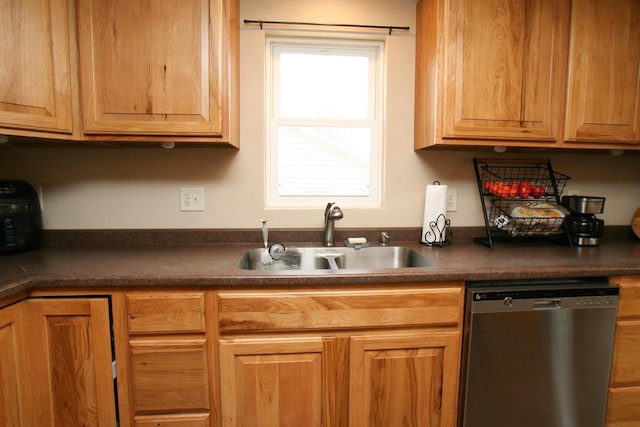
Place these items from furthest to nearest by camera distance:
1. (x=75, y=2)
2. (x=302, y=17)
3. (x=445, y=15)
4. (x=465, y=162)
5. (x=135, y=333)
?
(x=465, y=162), (x=302, y=17), (x=445, y=15), (x=75, y=2), (x=135, y=333)

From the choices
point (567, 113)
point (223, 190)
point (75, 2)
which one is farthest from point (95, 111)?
point (567, 113)

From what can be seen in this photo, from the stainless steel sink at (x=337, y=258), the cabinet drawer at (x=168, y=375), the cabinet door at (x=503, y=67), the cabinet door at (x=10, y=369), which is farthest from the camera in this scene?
the stainless steel sink at (x=337, y=258)

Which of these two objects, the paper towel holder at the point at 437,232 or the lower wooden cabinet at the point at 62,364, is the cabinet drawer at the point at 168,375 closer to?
the lower wooden cabinet at the point at 62,364

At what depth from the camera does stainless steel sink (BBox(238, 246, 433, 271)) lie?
1479mm

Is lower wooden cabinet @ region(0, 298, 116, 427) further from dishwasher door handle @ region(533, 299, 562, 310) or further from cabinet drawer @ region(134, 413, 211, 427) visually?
dishwasher door handle @ region(533, 299, 562, 310)

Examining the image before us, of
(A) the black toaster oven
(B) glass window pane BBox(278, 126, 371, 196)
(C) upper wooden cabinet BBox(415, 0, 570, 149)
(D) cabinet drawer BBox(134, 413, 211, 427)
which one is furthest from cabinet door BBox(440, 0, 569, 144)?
(A) the black toaster oven

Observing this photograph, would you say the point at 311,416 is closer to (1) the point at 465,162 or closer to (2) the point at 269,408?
(2) the point at 269,408

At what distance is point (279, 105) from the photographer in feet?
5.37

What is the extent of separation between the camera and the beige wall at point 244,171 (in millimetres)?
1519

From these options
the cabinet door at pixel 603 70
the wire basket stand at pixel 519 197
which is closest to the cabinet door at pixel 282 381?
the wire basket stand at pixel 519 197

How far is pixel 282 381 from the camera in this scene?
1.07 metres

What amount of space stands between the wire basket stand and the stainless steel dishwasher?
0.40 m

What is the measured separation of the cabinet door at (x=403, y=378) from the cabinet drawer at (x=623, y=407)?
678 millimetres

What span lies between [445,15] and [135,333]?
71.3 inches
